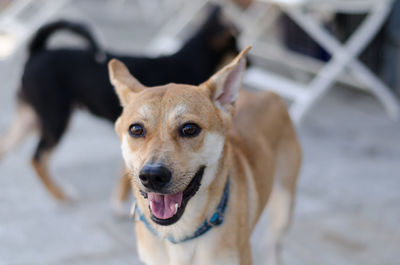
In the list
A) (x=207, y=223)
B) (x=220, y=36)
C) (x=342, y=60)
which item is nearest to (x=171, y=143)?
(x=207, y=223)

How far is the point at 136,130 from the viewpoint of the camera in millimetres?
2184

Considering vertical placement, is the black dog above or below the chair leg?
below

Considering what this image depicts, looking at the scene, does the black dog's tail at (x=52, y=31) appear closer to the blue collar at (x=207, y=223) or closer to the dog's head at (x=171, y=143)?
the dog's head at (x=171, y=143)

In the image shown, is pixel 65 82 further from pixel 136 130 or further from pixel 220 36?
pixel 136 130

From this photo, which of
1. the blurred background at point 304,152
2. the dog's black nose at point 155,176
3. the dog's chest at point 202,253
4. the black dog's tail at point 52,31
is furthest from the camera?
the black dog's tail at point 52,31

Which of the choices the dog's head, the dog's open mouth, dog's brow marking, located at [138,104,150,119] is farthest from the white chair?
the dog's open mouth

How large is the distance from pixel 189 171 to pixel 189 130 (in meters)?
0.19

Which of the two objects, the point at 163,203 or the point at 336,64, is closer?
the point at 163,203

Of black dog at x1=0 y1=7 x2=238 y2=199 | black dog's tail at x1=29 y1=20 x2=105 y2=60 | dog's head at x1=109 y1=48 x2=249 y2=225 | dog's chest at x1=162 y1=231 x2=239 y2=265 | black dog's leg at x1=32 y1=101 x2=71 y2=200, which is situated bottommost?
dog's chest at x1=162 y1=231 x2=239 y2=265

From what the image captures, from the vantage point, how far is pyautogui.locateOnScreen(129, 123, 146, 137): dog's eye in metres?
2.17

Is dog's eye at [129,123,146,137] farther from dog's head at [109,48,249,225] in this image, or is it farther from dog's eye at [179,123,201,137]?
dog's eye at [179,123,201,137]

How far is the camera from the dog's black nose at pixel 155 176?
197 centimetres

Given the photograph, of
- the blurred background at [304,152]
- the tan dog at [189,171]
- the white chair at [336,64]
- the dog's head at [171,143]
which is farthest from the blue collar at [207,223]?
the white chair at [336,64]

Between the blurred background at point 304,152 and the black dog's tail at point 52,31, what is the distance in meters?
1.06
